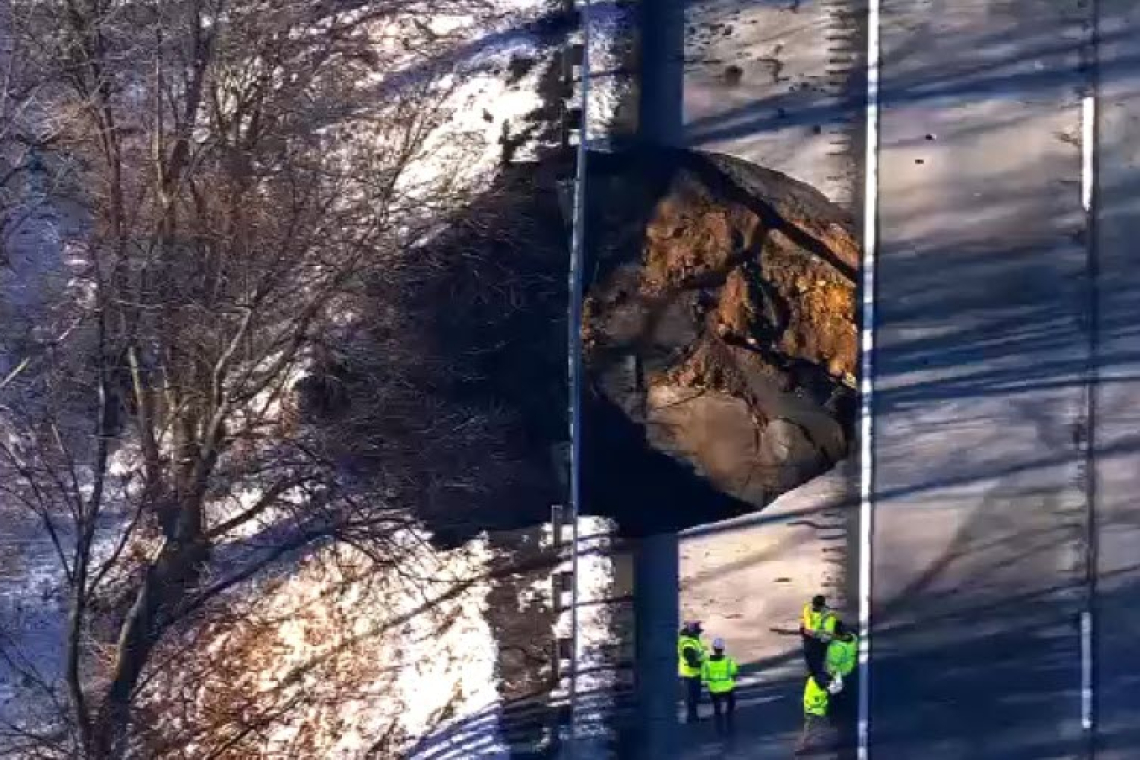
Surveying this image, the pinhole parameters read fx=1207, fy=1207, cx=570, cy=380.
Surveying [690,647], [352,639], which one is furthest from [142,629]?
[690,647]

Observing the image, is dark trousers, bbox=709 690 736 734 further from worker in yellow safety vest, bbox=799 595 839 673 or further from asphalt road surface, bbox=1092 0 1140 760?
asphalt road surface, bbox=1092 0 1140 760

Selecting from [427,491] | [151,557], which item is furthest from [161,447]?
[427,491]

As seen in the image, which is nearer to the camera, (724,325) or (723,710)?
(724,325)

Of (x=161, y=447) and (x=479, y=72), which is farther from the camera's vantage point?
(x=479, y=72)

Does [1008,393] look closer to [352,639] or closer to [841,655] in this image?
[841,655]

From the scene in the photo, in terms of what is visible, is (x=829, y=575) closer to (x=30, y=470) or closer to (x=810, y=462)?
(x=810, y=462)

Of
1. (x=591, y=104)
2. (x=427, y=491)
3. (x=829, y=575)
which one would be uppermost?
(x=591, y=104)

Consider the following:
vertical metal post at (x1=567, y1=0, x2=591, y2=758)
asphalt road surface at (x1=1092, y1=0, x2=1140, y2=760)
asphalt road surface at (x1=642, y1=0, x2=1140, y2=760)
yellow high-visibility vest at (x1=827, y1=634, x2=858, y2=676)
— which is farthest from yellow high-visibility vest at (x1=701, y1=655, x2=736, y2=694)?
asphalt road surface at (x1=1092, y1=0, x2=1140, y2=760)
